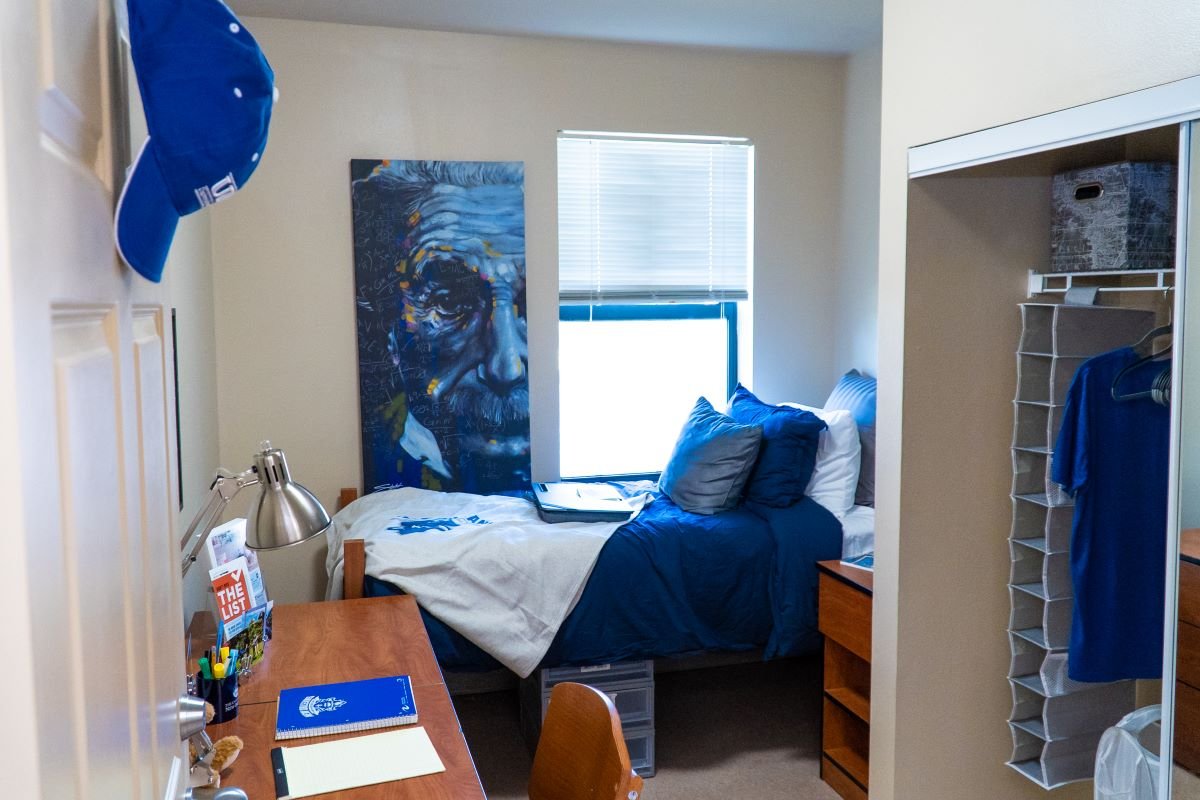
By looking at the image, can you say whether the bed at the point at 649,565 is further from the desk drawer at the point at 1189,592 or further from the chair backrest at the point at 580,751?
the desk drawer at the point at 1189,592

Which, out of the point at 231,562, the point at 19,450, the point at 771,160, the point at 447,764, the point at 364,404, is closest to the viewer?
the point at 19,450

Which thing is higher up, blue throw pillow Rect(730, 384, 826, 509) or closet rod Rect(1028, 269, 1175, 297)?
closet rod Rect(1028, 269, 1175, 297)

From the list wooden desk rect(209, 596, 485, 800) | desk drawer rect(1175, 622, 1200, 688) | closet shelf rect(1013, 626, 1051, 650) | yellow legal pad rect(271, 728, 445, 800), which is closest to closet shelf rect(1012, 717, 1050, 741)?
closet shelf rect(1013, 626, 1051, 650)

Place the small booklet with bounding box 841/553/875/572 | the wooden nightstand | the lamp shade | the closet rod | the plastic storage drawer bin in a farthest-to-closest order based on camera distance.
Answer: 1. the plastic storage drawer bin
2. the small booklet with bounding box 841/553/875/572
3. the wooden nightstand
4. the closet rod
5. the lamp shade

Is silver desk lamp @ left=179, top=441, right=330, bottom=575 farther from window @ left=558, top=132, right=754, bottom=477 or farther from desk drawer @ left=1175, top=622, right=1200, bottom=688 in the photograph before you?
window @ left=558, top=132, right=754, bottom=477

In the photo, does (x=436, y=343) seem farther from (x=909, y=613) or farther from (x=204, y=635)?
(x=909, y=613)

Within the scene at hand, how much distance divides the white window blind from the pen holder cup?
2556 millimetres

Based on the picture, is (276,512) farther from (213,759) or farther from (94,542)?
(94,542)

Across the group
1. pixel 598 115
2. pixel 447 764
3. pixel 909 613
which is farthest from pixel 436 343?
pixel 447 764

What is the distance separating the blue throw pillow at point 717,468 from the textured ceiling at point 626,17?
1.57 meters

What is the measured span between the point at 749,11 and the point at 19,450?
3.64 meters

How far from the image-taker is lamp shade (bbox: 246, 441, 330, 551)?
1.76 meters

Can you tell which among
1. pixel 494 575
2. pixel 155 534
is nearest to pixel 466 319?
pixel 494 575

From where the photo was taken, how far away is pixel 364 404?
12.7ft
